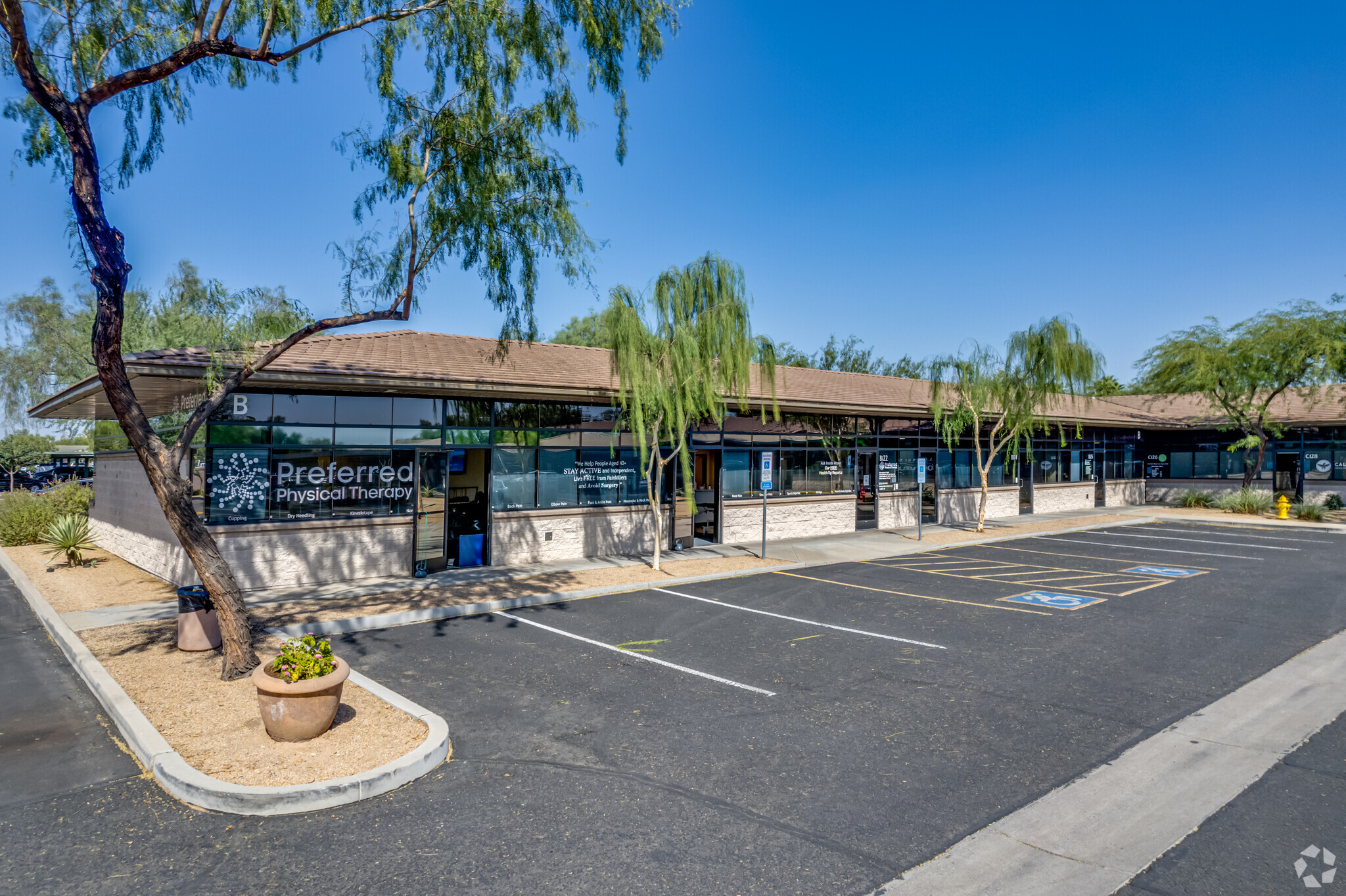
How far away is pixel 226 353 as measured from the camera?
9.23 meters

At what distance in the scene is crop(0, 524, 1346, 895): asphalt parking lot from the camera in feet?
14.9

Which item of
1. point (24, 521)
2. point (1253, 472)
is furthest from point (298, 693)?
point (1253, 472)

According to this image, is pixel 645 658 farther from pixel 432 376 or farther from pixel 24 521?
pixel 24 521

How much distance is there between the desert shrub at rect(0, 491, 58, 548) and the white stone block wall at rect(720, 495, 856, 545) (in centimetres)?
1792

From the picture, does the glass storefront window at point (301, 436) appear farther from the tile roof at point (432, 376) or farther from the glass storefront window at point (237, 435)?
the tile roof at point (432, 376)

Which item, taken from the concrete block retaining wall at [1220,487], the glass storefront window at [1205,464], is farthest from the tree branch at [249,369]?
the glass storefront window at [1205,464]

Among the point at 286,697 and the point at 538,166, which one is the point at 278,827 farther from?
the point at 538,166

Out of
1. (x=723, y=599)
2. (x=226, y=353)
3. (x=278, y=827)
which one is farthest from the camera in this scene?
(x=723, y=599)

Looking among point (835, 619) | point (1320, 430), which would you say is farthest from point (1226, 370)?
point (835, 619)

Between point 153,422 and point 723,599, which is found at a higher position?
point 153,422

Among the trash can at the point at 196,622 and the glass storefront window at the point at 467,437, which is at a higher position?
the glass storefront window at the point at 467,437

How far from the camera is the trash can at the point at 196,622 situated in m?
8.91

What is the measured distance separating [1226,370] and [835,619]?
29.9 m

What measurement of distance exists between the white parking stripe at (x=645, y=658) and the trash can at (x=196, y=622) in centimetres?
382
